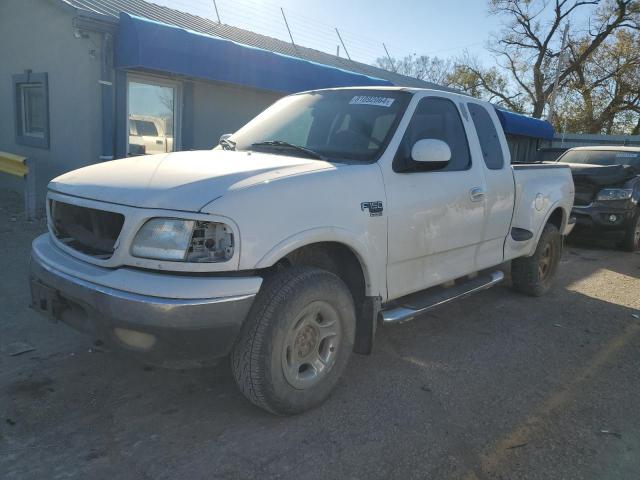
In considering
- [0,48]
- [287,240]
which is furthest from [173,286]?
[0,48]

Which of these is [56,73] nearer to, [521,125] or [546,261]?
[546,261]

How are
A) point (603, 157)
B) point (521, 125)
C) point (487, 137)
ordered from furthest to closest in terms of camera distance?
point (521, 125), point (603, 157), point (487, 137)

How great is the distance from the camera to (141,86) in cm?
918

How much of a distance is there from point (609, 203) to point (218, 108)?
715 centimetres

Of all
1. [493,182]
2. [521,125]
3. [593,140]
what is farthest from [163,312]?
[593,140]

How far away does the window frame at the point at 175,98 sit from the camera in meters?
8.86

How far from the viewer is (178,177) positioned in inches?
113

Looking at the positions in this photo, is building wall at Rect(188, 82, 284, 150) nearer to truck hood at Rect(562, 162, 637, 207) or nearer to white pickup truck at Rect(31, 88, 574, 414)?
white pickup truck at Rect(31, 88, 574, 414)

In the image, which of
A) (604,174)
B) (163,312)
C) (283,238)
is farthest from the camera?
(604,174)

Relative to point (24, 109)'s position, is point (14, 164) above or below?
below

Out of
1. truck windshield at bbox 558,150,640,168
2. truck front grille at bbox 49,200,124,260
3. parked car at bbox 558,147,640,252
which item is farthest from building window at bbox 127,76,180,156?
truck windshield at bbox 558,150,640,168

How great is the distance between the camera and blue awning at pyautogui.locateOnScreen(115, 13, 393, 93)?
25.7 ft

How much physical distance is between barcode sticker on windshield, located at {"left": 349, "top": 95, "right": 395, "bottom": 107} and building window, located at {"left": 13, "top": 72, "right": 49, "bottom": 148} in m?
7.67

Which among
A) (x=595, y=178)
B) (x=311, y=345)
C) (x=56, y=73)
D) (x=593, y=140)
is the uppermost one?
(x=56, y=73)
